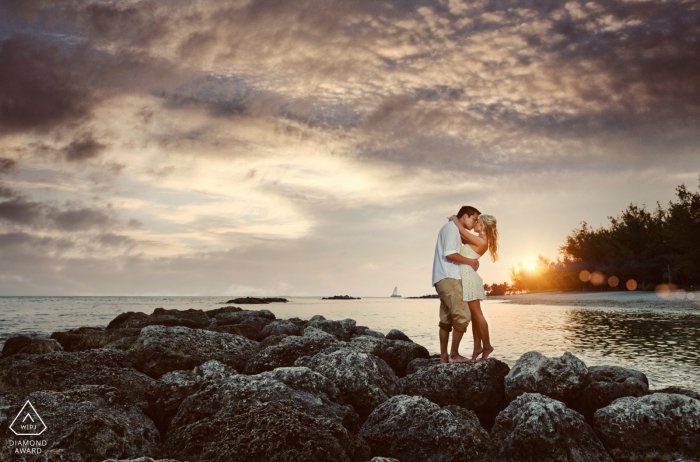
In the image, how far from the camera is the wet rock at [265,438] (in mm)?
4273

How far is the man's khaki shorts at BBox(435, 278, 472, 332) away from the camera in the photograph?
8.10 metres

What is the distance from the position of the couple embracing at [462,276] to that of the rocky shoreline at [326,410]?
55 cm

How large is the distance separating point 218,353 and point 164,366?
3.32ft

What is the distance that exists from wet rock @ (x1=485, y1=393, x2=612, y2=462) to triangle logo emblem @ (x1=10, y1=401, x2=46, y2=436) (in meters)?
4.98

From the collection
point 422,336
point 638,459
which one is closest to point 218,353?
point 638,459

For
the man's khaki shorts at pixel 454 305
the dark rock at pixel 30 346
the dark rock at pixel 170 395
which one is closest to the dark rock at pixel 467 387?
the man's khaki shorts at pixel 454 305

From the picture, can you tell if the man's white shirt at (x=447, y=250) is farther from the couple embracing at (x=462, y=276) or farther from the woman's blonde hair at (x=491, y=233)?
the woman's blonde hair at (x=491, y=233)

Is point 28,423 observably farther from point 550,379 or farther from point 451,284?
point 550,379

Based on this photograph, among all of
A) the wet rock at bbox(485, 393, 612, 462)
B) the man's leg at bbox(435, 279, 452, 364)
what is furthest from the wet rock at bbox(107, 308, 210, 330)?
the wet rock at bbox(485, 393, 612, 462)

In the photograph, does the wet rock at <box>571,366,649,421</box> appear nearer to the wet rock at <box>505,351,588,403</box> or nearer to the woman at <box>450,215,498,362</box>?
the wet rock at <box>505,351,588,403</box>

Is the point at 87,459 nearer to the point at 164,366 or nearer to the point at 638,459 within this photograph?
the point at 164,366

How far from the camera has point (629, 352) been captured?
15.2 metres

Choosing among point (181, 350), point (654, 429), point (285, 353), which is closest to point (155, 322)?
point (181, 350)

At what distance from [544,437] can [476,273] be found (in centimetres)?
315
